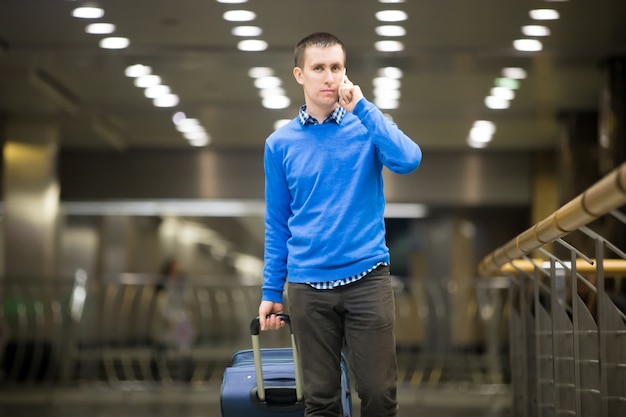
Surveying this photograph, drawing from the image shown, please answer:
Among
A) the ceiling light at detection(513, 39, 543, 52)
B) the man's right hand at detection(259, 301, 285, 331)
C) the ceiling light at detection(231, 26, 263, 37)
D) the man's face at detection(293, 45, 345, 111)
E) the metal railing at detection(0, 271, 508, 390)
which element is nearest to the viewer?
the man's face at detection(293, 45, 345, 111)

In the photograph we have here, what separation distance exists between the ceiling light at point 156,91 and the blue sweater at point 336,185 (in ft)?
29.6

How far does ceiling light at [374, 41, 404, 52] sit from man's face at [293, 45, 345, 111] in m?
6.70

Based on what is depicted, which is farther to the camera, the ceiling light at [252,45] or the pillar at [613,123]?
the pillar at [613,123]

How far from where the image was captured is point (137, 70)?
446 inches

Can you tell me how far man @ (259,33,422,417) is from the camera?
10.8 ft

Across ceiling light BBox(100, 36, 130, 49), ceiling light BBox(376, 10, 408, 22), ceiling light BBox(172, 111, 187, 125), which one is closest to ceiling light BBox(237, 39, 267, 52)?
ceiling light BBox(100, 36, 130, 49)

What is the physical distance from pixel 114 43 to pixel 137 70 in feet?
4.06

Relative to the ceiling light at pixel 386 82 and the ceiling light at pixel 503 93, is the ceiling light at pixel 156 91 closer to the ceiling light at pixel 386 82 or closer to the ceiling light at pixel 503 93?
the ceiling light at pixel 386 82

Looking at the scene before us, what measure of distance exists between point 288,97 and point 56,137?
11.9 feet

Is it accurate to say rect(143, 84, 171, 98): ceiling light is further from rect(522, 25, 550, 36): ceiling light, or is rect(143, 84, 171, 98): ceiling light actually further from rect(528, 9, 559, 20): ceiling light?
rect(528, 9, 559, 20): ceiling light

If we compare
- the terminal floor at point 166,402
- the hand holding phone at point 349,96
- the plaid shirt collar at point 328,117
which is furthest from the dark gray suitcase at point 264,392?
the terminal floor at point 166,402

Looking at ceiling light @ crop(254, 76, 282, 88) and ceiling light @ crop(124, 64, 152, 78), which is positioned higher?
ceiling light @ crop(254, 76, 282, 88)

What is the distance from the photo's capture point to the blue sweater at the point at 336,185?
3282mm

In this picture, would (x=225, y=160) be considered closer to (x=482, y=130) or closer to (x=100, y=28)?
(x=482, y=130)
